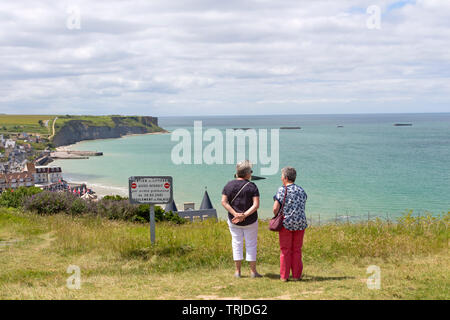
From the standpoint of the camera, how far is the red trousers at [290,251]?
6953 millimetres

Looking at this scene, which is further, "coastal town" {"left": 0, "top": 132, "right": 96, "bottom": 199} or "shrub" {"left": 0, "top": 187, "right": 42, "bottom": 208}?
"coastal town" {"left": 0, "top": 132, "right": 96, "bottom": 199}

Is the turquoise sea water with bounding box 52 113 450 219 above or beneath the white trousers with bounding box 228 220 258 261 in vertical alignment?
beneath

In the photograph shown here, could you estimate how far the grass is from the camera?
6.25m

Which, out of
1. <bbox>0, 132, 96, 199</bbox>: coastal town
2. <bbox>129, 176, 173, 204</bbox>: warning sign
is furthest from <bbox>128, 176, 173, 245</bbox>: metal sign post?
<bbox>0, 132, 96, 199</bbox>: coastal town

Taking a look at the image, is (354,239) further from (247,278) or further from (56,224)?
(56,224)

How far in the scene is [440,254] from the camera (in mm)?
8859

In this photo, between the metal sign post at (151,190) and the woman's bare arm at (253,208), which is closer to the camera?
the woman's bare arm at (253,208)

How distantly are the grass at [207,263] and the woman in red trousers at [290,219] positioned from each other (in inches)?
11.9

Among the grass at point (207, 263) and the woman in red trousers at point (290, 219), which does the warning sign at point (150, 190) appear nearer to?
the grass at point (207, 263)

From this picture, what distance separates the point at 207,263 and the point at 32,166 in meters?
123

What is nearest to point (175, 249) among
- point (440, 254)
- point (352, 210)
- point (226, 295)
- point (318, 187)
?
point (226, 295)

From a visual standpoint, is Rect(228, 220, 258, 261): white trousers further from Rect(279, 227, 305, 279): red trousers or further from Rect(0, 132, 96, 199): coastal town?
Rect(0, 132, 96, 199): coastal town

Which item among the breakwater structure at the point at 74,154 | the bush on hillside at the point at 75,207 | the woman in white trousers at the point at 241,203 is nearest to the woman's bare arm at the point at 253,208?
the woman in white trousers at the point at 241,203
